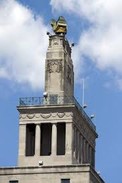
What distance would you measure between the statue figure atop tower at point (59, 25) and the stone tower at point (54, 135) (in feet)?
7.76

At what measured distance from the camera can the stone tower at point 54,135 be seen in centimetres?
12362

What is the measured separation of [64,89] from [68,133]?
23.8 feet

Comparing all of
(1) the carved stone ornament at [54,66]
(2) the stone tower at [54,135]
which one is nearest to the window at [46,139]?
(2) the stone tower at [54,135]

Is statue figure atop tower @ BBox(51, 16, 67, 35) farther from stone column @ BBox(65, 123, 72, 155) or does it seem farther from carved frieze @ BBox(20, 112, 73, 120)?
stone column @ BBox(65, 123, 72, 155)

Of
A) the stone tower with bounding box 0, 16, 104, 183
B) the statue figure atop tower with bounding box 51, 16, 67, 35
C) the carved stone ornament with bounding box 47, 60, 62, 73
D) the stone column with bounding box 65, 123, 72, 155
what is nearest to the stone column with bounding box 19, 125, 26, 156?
the stone tower with bounding box 0, 16, 104, 183

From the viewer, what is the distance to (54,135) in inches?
5000

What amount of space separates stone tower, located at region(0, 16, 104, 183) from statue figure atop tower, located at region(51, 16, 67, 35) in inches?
93.1

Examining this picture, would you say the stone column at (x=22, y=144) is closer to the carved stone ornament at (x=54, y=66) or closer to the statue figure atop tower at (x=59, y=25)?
the carved stone ornament at (x=54, y=66)

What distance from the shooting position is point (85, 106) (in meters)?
133

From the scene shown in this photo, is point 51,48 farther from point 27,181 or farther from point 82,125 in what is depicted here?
point 27,181

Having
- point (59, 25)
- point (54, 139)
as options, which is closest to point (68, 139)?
point (54, 139)

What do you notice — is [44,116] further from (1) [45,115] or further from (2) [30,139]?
(2) [30,139]

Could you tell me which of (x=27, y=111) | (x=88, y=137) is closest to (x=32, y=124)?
(x=27, y=111)

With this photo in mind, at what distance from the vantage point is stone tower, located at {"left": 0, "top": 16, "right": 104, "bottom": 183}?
123625mm
